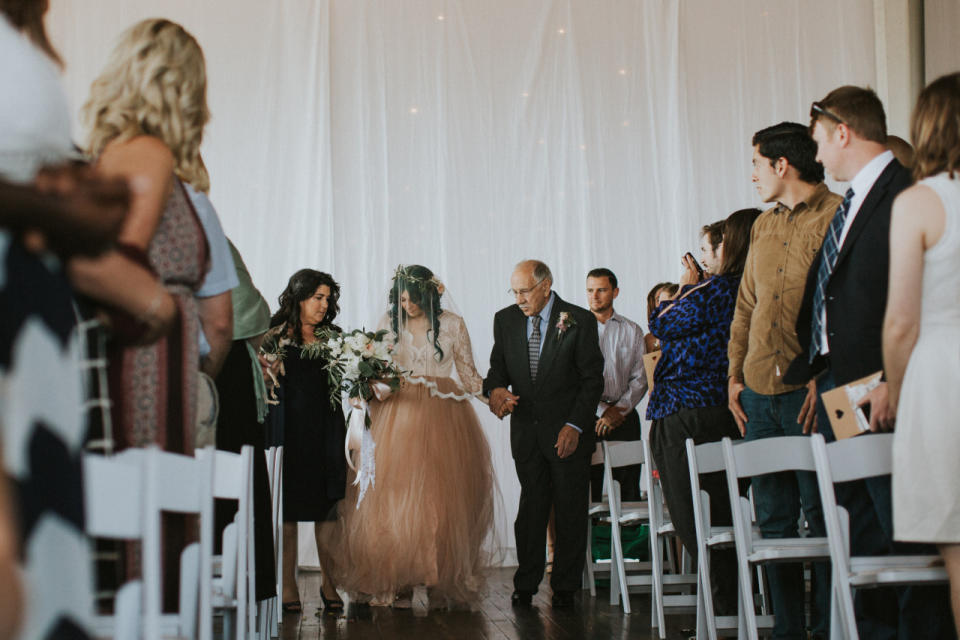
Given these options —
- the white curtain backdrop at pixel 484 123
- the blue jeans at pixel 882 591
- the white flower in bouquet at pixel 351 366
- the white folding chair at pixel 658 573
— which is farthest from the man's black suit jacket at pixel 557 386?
the blue jeans at pixel 882 591

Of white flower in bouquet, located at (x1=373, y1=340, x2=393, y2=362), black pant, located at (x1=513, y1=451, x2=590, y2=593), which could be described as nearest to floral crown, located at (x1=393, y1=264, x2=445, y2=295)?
white flower in bouquet, located at (x1=373, y1=340, x2=393, y2=362)

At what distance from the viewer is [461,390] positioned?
17.4 ft

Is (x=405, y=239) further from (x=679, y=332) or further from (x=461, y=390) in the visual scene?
(x=679, y=332)

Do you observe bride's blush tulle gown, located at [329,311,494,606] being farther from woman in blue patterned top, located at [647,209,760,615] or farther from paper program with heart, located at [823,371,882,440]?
paper program with heart, located at [823,371,882,440]

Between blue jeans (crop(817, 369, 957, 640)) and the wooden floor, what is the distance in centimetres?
136

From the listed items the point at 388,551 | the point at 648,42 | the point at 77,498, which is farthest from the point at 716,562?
the point at 648,42

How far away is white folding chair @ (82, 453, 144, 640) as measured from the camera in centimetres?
126

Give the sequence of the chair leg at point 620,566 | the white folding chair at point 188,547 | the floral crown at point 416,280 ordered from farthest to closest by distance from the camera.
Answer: the floral crown at point 416,280 < the chair leg at point 620,566 < the white folding chair at point 188,547

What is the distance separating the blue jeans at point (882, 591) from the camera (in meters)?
2.51

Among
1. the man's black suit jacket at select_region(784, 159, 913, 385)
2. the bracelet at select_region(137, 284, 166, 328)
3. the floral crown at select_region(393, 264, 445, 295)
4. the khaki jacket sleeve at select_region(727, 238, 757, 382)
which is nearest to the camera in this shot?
the bracelet at select_region(137, 284, 166, 328)

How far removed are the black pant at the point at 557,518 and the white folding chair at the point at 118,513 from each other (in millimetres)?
3729

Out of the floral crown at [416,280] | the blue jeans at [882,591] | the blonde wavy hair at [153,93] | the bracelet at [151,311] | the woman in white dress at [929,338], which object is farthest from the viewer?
the floral crown at [416,280]

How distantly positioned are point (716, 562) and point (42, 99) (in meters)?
3.37

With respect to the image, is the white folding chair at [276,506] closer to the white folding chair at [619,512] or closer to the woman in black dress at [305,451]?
the woman in black dress at [305,451]
